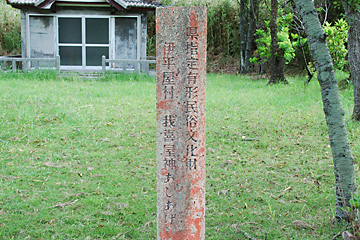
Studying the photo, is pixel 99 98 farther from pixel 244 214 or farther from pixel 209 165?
pixel 244 214

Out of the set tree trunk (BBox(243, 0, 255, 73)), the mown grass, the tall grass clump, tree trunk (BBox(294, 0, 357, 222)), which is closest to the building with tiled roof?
tree trunk (BBox(243, 0, 255, 73))

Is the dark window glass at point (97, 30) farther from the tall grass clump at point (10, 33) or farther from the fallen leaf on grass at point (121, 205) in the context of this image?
the fallen leaf on grass at point (121, 205)

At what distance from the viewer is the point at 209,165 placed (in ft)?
18.7

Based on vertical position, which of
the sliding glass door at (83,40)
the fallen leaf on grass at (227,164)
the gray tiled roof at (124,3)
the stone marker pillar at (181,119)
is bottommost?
the fallen leaf on grass at (227,164)

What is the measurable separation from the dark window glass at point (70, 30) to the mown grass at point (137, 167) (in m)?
6.32

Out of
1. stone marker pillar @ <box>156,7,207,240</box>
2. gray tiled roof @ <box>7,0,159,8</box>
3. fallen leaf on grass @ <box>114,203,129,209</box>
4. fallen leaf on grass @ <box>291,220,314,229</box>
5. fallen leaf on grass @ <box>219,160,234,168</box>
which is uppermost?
gray tiled roof @ <box>7,0,159,8</box>

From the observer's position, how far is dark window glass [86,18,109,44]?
15.8 m

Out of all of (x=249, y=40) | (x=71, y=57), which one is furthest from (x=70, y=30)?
(x=249, y=40)

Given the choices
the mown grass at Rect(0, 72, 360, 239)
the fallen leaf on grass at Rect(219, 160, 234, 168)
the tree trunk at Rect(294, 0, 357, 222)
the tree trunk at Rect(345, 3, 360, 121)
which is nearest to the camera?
the tree trunk at Rect(294, 0, 357, 222)

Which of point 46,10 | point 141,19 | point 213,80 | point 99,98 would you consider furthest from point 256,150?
point 46,10

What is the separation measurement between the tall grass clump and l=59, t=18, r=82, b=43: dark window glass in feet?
17.3

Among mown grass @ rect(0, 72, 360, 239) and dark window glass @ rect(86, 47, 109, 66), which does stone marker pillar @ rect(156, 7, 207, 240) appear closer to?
mown grass @ rect(0, 72, 360, 239)

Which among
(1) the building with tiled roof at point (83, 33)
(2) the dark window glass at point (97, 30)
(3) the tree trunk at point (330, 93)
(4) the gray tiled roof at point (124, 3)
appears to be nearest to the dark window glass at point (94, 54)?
(1) the building with tiled roof at point (83, 33)

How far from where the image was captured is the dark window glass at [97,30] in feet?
51.7
